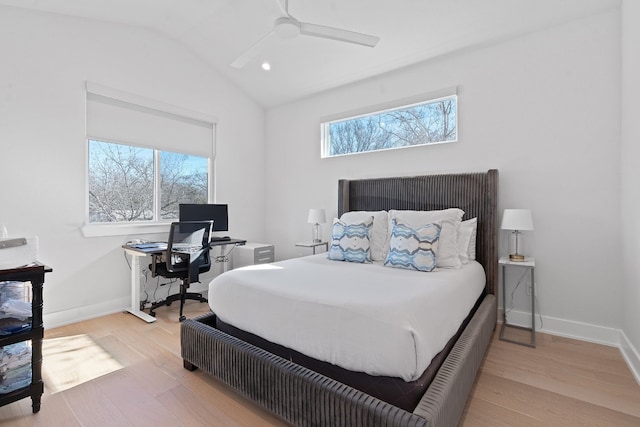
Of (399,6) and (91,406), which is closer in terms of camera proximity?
(91,406)

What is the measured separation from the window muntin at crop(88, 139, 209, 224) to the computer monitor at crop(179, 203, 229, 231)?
1.16ft

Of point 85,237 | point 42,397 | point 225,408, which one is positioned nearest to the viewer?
point 225,408

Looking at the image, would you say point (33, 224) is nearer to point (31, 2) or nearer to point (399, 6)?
point (31, 2)

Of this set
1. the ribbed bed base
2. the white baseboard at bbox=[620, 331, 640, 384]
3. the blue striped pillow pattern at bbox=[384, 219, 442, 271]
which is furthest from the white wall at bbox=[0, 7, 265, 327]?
the white baseboard at bbox=[620, 331, 640, 384]

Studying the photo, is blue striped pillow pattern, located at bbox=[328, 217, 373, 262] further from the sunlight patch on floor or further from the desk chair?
the sunlight patch on floor

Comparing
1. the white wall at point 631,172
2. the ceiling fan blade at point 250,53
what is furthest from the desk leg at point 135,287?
the white wall at point 631,172

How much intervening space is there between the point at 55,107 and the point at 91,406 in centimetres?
276

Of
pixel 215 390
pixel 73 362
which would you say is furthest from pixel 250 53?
pixel 73 362

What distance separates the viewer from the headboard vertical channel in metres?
2.97

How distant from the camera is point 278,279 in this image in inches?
80.4

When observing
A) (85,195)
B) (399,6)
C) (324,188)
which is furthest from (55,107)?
(399,6)

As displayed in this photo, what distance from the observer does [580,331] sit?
2713mm

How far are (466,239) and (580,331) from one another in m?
1.24

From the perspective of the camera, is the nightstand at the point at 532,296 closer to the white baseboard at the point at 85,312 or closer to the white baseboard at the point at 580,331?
the white baseboard at the point at 580,331
